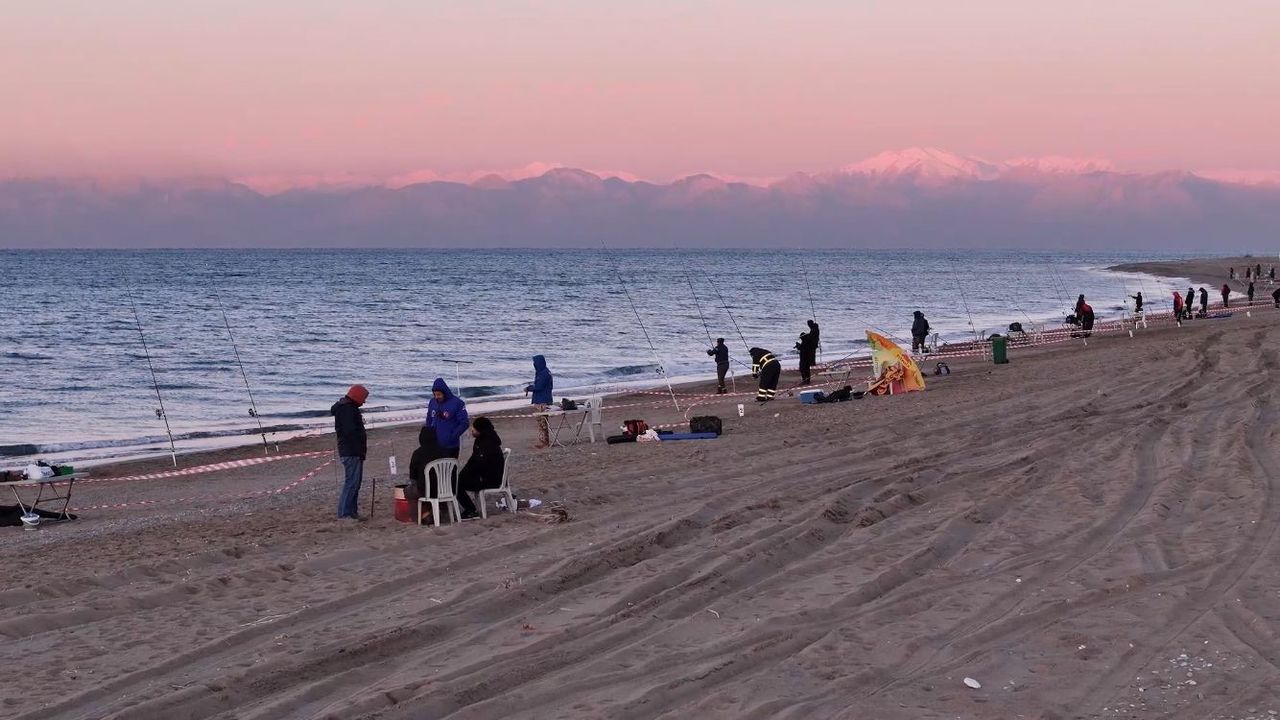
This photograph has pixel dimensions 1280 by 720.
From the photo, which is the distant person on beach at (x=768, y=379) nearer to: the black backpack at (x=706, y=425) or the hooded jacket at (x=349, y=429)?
the black backpack at (x=706, y=425)

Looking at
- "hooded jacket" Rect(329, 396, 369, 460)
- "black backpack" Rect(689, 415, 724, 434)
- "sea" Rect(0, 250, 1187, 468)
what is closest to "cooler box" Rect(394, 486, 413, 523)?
"hooded jacket" Rect(329, 396, 369, 460)

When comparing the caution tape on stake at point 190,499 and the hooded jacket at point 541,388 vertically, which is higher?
the hooded jacket at point 541,388

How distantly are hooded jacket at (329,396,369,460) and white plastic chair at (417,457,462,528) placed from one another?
39.0 inches

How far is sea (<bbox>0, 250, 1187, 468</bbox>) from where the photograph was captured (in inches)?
893

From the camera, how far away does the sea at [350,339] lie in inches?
Answer: 893

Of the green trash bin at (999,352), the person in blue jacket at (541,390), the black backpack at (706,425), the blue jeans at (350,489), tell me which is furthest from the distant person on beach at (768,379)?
the blue jeans at (350,489)

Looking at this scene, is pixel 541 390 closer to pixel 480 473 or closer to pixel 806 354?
pixel 480 473

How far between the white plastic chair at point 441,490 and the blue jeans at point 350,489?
812 millimetres

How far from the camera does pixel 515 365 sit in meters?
33.1

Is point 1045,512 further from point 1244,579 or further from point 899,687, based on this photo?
point 899,687

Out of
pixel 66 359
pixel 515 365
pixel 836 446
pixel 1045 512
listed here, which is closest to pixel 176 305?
pixel 66 359

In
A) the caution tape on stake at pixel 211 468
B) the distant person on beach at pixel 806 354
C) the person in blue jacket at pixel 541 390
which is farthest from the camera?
the distant person on beach at pixel 806 354

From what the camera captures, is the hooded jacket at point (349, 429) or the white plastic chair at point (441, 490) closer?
the white plastic chair at point (441, 490)

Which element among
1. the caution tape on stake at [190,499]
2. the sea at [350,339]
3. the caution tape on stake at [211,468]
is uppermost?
the caution tape on stake at [190,499]
